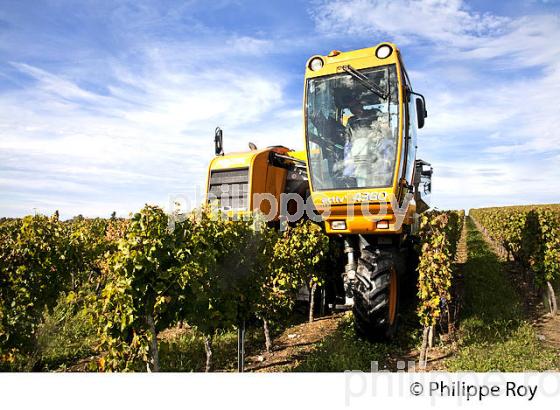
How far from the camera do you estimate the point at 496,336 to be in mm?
7082

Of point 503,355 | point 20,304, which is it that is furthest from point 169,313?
point 503,355

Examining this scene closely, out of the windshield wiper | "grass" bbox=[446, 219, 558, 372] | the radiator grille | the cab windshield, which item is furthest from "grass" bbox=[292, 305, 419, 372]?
the windshield wiper

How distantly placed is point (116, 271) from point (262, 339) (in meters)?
4.21

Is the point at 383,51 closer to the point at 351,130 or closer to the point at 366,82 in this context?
the point at 366,82

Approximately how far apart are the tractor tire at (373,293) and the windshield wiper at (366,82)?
2317 mm

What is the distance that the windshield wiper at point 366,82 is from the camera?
6094 millimetres

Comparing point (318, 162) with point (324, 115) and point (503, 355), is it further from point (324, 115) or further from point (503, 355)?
point (503, 355)

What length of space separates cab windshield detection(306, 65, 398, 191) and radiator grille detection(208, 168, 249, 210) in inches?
76.2

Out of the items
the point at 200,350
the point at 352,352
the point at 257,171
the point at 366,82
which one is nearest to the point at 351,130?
A: the point at 366,82

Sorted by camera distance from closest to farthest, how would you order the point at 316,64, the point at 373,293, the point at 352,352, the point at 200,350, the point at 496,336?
the point at 373,293 → the point at 352,352 → the point at 316,64 → the point at 496,336 → the point at 200,350

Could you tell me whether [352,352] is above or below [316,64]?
below

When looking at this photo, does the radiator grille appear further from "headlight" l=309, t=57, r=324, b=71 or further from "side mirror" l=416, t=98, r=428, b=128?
"side mirror" l=416, t=98, r=428, b=128

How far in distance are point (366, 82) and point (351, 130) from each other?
0.73 meters

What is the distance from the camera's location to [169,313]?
4617mm
